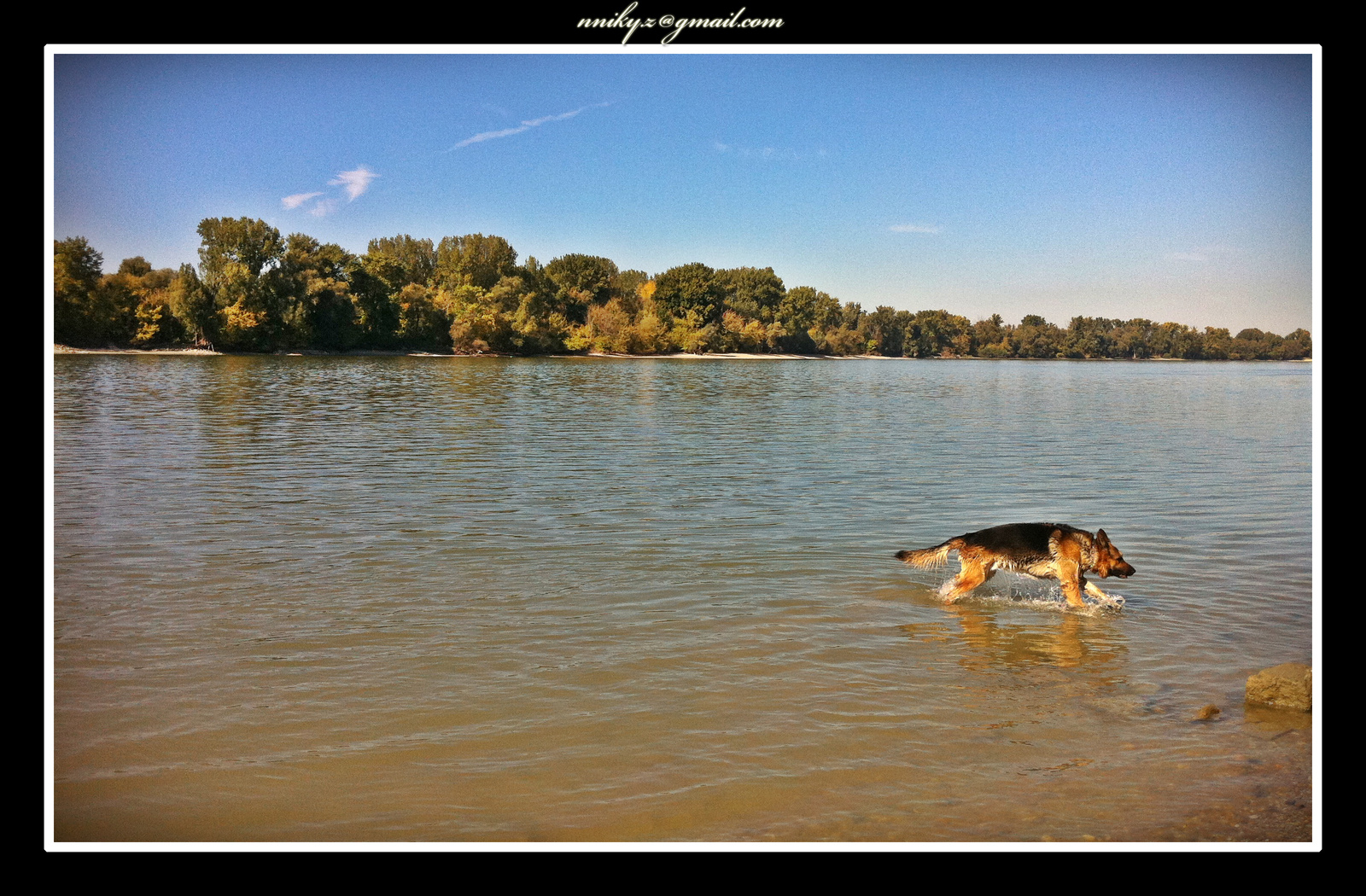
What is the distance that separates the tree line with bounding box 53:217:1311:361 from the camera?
85125 mm

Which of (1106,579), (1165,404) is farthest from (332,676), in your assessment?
(1165,404)

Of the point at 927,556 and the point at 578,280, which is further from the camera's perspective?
the point at 578,280

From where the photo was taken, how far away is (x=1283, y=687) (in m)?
7.11

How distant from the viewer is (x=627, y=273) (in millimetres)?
136375

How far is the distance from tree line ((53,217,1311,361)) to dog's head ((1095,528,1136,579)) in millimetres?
51733

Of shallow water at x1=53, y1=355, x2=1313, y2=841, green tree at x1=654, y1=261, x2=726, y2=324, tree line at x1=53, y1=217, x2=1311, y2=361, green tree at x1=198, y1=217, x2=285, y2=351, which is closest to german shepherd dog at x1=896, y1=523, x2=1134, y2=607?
shallow water at x1=53, y1=355, x2=1313, y2=841

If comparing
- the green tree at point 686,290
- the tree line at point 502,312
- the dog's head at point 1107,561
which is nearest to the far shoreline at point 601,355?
the tree line at point 502,312

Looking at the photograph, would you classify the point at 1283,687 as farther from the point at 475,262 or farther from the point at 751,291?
the point at 751,291

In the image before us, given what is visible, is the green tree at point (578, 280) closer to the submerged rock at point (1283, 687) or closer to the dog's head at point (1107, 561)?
the dog's head at point (1107, 561)

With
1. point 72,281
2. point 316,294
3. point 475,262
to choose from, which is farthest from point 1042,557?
point 475,262

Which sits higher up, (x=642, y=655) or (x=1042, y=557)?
(x=1042, y=557)

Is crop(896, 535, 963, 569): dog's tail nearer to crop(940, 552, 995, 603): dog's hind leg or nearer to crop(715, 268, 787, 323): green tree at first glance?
crop(940, 552, 995, 603): dog's hind leg

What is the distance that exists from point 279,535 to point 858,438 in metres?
19.1

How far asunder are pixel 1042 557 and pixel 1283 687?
3136mm
